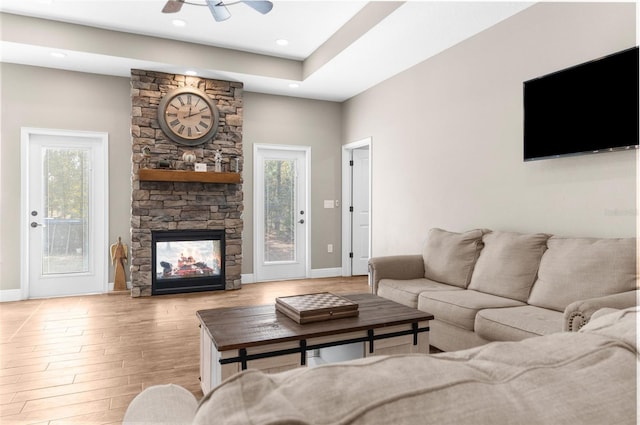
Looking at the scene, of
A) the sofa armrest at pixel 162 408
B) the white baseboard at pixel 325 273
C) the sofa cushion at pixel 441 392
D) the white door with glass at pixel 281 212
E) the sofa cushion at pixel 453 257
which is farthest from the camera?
the white baseboard at pixel 325 273

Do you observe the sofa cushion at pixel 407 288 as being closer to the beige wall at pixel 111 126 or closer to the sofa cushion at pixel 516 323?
the sofa cushion at pixel 516 323

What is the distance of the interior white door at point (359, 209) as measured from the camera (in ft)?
21.7

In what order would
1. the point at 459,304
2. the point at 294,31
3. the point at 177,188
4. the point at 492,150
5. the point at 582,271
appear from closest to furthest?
the point at 582,271 → the point at 459,304 → the point at 492,150 → the point at 294,31 → the point at 177,188

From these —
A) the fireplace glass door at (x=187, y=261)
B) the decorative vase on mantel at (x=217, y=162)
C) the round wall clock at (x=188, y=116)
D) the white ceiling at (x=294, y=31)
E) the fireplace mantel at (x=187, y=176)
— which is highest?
the white ceiling at (x=294, y=31)

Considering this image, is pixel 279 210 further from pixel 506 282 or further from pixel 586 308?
pixel 586 308

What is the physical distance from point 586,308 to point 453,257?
63.2 inches

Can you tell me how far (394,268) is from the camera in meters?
3.80

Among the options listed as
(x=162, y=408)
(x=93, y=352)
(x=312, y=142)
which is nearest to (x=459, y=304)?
(x=162, y=408)

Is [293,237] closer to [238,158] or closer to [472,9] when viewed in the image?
[238,158]

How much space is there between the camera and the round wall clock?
5207 millimetres

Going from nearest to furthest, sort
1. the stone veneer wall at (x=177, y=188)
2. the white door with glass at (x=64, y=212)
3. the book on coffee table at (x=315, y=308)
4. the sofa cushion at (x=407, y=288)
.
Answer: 1. the book on coffee table at (x=315, y=308)
2. the sofa cushion at (x=407, y=288)
3. the white door with glass at (x=64, y=212)
4. the stone veneer wall at (x=177, y=188)

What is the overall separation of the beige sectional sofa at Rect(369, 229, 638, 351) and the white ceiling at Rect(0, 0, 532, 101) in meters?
1.97

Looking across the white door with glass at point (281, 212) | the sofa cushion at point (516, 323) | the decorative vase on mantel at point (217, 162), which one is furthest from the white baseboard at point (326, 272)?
the sofa cushion at point (516, 323)

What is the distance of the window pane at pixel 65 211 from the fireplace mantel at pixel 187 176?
37.1 inches
